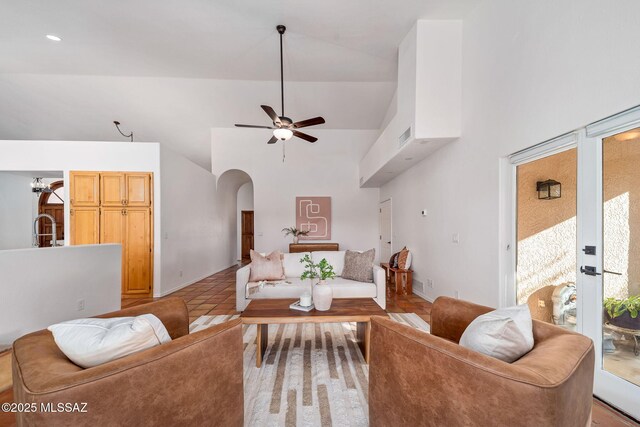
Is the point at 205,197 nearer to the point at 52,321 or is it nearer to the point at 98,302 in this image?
the point at 98,302

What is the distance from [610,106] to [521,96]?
81cm

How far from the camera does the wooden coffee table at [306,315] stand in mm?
2018

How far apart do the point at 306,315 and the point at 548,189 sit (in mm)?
2509

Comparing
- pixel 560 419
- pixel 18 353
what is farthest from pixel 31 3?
pixel 560 419

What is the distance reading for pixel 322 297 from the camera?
2154mm

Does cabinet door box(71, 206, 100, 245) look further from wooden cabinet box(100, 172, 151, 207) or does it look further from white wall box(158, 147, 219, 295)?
white wall box(158, 147, 219, 295)

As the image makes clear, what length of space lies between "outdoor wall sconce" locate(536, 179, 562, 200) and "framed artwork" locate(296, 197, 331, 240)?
4.83m

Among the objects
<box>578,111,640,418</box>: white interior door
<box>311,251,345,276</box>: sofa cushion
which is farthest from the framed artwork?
<box>578,111,640,418</box>: white interior door

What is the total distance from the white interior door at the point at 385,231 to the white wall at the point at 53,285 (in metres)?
5.14

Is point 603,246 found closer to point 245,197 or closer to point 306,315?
point 306,315

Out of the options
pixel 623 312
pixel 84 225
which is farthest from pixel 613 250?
pixel 84 225

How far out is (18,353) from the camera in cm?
92

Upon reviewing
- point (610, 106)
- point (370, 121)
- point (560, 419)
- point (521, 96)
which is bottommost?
point (560, 419)

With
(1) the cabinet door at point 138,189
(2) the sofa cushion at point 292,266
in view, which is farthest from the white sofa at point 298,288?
(1) the cabinet door at point 138,189
